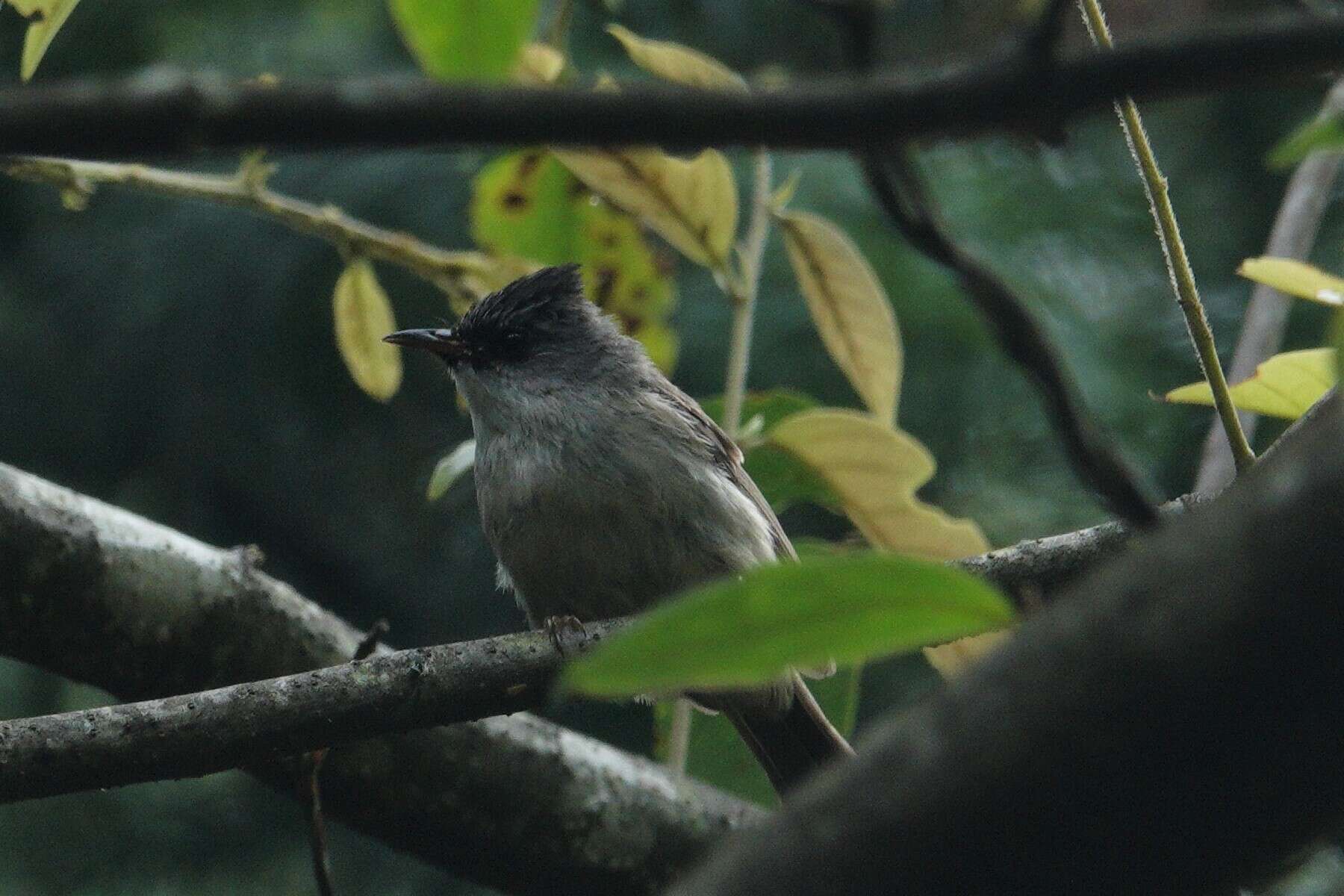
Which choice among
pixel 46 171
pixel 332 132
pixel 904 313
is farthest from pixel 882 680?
pixel 332 132

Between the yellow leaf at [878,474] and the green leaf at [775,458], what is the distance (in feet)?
0.14

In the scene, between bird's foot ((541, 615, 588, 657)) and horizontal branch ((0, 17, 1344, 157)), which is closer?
horizontal branch ((0, 17, 1344, 157))

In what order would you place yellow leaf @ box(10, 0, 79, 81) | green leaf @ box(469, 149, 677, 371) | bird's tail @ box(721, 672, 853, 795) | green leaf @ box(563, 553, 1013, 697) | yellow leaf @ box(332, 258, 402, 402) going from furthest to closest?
1. bird's tail @ box(721, 672, 853, 795)
2. green leaf @ box(469, 149, 677, 371)
3. yellow leaf @ box(332, 258, 402, 402)
4. yellow leaf @ box(10, 0, 79, 81)
5. green leaf @ box(563, 553, 1013, 697)

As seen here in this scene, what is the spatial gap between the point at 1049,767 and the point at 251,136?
65cm

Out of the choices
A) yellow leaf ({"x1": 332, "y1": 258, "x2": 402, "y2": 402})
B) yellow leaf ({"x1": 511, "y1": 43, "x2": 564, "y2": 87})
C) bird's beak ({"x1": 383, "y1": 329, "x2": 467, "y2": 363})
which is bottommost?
bird's beak ({"x1": 383, "y1": 329, "x2": 467, "y2": 363})

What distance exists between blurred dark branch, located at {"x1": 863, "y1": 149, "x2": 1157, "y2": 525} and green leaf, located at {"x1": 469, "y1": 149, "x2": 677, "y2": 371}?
2.81 metres

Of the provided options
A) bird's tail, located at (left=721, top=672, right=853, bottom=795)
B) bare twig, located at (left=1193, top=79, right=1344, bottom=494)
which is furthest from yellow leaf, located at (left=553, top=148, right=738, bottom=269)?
bird's tail, located at (left=721, top=672, right=853, bottom=795)

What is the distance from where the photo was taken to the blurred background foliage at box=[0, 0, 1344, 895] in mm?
5230

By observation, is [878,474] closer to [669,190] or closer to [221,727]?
[669,190]

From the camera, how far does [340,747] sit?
12.0 ft

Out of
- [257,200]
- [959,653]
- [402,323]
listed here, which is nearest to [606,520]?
[959,653]

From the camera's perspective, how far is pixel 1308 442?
1.02 m

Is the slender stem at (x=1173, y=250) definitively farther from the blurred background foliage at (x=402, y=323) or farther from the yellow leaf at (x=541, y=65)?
the blurred background foliage at (x=402, y=323)

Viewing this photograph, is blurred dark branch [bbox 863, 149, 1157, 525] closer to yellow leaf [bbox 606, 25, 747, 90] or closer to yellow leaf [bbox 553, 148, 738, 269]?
yellow leaf [bbox 606, 25, 747, 90]
